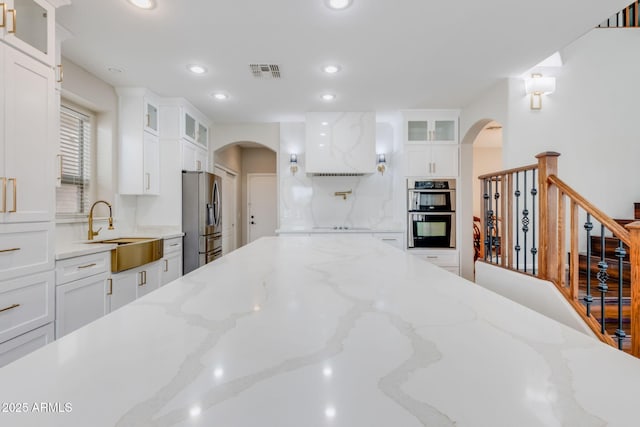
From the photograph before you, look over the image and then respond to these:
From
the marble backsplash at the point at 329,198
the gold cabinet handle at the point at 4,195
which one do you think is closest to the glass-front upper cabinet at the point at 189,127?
the marble backsplash at the point at 329,198

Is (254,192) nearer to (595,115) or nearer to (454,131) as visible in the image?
(454,131)

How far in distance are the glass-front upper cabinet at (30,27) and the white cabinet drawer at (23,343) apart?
1.66 metres

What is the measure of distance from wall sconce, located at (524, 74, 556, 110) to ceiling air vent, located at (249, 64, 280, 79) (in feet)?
8.52

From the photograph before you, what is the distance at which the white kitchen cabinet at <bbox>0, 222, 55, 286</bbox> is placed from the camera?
1717mm

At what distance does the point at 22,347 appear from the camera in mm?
A: 1823

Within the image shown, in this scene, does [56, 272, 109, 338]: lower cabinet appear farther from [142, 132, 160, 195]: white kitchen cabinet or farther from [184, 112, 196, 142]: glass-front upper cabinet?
[184, 112, 196, 142]: glass-front upper cabinet

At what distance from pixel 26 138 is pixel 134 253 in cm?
133

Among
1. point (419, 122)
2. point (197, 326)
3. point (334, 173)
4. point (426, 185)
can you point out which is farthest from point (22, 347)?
point (419, 122)

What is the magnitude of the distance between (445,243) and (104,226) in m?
4.19

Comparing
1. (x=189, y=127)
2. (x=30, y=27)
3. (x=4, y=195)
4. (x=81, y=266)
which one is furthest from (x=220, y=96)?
(x=4, y=195)

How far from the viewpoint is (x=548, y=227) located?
6.88 ft

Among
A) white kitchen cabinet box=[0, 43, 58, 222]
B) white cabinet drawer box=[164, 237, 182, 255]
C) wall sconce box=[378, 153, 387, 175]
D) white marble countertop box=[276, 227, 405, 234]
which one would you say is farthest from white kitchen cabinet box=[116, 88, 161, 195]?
wall sconce box=[378, 153, 387, 175]

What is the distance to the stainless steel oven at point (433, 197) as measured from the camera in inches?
173

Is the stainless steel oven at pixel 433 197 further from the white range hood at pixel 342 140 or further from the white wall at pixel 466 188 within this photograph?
the white range hood at pixel 342 140
